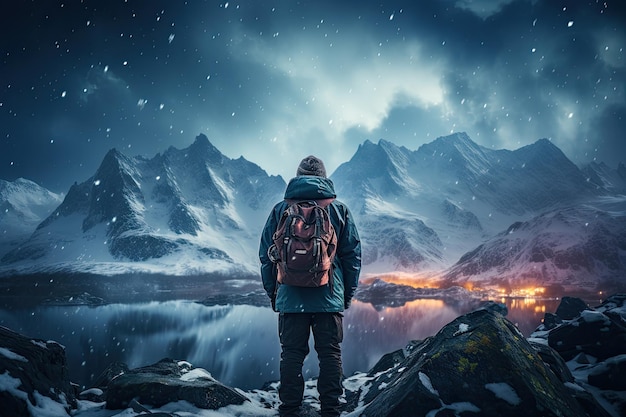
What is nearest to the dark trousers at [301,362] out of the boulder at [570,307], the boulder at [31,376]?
the boulder at [31,376]

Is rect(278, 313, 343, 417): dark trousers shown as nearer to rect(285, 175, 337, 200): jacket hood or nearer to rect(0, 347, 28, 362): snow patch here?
rect(285, 175, 337, 200): jacket hood

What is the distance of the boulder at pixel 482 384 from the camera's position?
3270 millimetres

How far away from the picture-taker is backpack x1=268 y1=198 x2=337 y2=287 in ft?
13.3

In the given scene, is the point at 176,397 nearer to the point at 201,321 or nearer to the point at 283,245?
the point at 283,245

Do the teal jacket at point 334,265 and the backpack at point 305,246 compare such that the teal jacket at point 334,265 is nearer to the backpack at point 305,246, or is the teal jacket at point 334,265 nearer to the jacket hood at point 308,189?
the jacket hood at point 308,189

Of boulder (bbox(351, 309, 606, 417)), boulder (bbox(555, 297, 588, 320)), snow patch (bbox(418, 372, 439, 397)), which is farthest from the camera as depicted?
boulder (bbox(555, 297, 588, 320))

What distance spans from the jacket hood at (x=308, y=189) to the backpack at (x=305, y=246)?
0.22 m

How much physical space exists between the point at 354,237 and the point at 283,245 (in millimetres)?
1220

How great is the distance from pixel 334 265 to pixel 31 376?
13.8 feet

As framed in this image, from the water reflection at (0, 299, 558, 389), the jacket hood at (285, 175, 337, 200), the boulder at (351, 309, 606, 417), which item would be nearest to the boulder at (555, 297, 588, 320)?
the boulder at (351, 309, 606, 417)

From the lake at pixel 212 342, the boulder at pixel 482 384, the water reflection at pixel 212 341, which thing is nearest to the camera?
the boulder at pixel 482 384

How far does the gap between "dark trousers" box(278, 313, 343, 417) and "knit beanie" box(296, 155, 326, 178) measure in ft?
6.86

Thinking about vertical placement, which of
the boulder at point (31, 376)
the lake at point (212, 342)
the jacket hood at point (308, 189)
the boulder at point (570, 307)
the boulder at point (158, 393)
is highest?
the jacket hood at point (308, 189)

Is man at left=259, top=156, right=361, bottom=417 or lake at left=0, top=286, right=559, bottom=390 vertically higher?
man at left=259, top=156, right=361, bottom=417
